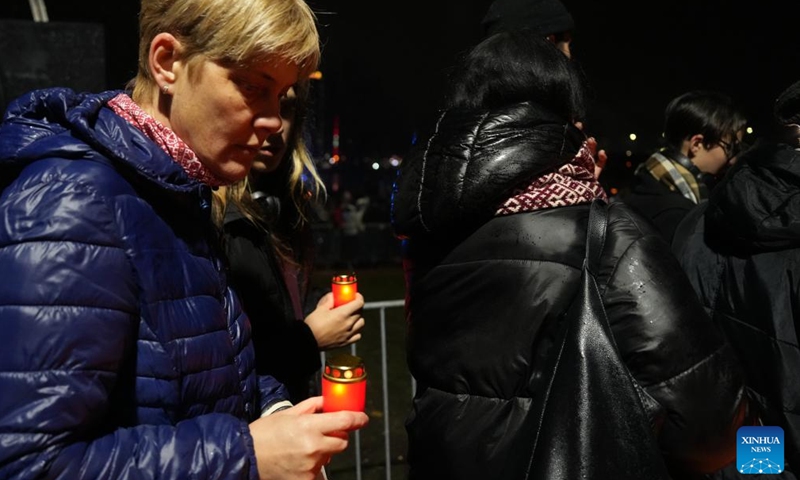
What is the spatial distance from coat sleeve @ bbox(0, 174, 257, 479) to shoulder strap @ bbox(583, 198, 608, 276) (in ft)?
2.96

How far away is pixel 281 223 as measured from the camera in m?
2.71

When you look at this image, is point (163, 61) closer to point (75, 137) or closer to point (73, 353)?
point (75, 137)

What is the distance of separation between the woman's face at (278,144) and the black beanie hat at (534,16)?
43.2 inches

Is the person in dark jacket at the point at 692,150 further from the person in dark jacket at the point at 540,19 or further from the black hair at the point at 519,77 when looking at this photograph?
the black hair at the point at 519,77

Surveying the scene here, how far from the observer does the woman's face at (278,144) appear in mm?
2578

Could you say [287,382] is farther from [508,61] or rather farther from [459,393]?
[508,61]

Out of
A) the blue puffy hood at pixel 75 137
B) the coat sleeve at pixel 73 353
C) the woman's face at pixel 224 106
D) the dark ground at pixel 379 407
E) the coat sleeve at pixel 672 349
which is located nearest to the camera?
the coat sleeve at pixel 73 353

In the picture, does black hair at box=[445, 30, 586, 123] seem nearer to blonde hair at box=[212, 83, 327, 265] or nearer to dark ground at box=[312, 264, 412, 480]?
blonde hair at box=[212, 83, 327, 265]

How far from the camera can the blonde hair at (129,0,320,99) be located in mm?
1316

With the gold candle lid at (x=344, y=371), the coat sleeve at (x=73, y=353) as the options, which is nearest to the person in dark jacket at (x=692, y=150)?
the gold candle lid at (x=344, y=371)

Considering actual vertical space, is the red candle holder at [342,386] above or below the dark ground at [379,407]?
above

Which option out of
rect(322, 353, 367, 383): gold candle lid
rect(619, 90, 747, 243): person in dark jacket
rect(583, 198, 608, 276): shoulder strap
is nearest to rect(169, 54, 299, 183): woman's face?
rect(322, 353, 367, 383): gold candle lid

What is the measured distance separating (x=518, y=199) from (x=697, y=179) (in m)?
2.43

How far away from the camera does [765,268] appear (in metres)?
2.25
